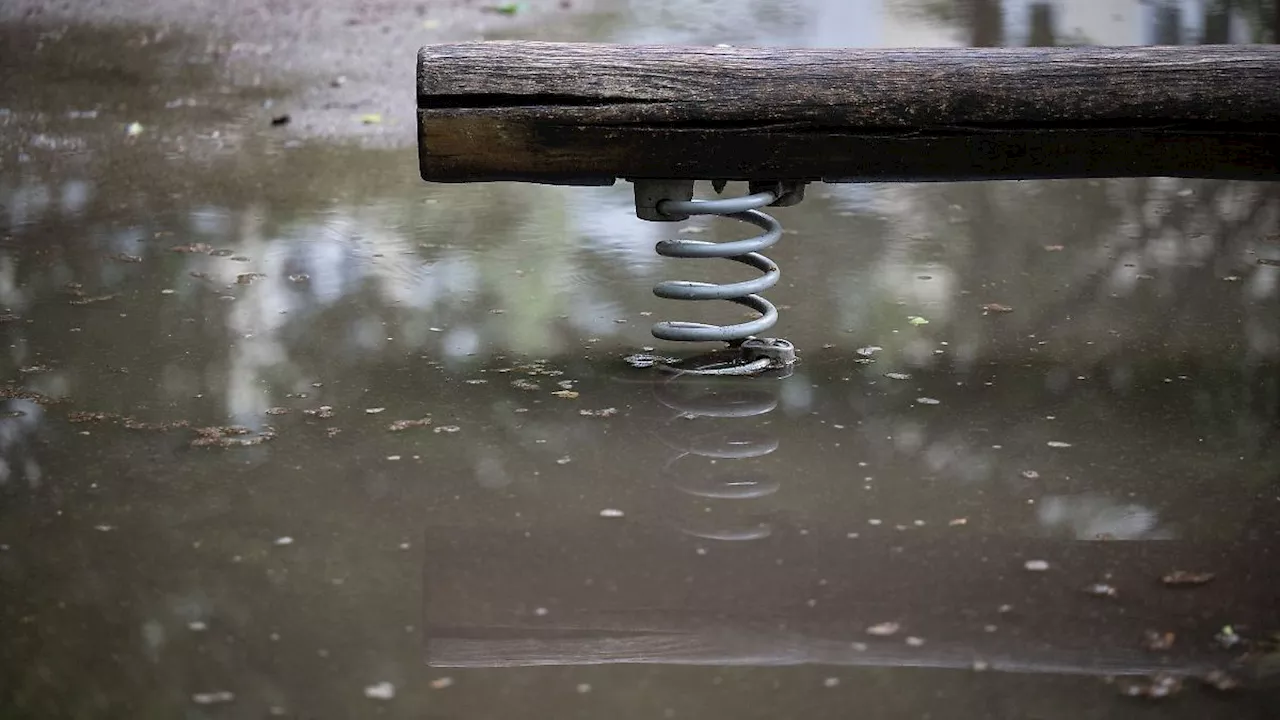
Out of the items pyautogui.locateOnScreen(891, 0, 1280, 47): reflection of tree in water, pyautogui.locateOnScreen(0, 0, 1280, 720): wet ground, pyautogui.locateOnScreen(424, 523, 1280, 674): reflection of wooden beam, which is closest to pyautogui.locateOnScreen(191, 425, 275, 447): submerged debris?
pyautogui.locateOnScreen(0, 0, 1280, 720): wet ground

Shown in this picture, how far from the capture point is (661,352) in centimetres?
407

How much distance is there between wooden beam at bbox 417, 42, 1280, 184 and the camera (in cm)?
353

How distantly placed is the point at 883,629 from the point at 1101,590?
1.62 feet

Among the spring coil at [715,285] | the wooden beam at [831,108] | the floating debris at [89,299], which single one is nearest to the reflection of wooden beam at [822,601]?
the spring coil at [715,285]

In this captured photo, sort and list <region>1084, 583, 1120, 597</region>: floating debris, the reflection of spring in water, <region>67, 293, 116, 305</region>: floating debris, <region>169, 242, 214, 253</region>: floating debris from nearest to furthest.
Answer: <region>1084, 583, 1120, 597</region>: floating debris
the reflection of spring in water
<region>67, 293, 116, 305</region>: floating debris
<region>169, 242, 214, 253</region>: floating debris

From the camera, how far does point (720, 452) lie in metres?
3.39

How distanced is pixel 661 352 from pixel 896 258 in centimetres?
127

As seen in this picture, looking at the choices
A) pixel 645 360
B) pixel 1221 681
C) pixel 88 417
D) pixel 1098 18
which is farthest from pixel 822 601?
pixel 1098 18

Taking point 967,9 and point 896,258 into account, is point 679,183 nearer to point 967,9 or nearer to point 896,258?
point 896,258

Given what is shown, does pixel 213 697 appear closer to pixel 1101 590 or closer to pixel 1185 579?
pixel 1101 590

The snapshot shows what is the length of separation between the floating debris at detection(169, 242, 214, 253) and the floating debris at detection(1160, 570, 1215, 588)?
3.54 m

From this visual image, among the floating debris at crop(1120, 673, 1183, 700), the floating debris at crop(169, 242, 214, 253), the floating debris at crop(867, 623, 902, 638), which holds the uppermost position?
the floating debris at crop(169, 242, 214, 253)

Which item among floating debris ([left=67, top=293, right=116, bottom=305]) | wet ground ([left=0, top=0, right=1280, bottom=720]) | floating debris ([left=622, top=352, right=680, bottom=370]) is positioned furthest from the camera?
floating debris ([left=67, top=293, right=116, bottom=305])

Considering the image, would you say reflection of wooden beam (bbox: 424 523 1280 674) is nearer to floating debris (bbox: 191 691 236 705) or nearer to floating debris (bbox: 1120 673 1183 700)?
floating debris (bbox: 1120 673 1183 700)
